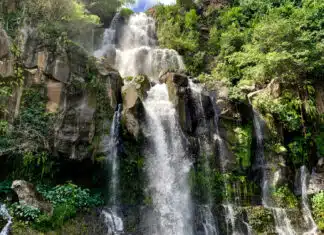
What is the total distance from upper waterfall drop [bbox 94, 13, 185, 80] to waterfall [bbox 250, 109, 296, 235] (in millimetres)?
4978

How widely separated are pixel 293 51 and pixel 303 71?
1.14 m

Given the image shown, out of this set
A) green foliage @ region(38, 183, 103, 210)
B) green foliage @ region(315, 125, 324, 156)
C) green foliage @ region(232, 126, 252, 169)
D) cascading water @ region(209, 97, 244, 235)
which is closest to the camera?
green foliage @ region(38, 183, 103, 210)

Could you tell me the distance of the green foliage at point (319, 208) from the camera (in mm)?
11229

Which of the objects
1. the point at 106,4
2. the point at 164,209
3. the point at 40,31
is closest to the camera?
the point at 164,209

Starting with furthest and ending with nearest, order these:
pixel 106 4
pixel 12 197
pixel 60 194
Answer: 1. pixel 106 4
2. pixel 60 194
3. pixel 12 197

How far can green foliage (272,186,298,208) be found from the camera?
11.6 m

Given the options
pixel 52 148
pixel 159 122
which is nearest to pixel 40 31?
pixel 52 148

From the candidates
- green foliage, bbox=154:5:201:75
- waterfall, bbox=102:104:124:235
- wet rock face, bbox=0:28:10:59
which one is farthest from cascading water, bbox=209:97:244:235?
wet rock face, bbox=0:28:10:59

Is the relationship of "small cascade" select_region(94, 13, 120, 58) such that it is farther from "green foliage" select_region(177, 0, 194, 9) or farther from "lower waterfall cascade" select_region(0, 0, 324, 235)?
"green foliage" select_region(177, 0, 194, 9)

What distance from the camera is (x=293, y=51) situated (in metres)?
14.7

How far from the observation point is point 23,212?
8.00m

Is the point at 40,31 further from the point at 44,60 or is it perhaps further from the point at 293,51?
the point at 293,51

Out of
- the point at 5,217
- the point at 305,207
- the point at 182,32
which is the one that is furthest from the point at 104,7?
the point at 305,207

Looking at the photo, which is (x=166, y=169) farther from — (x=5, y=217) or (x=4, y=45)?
(x=4, y=45)
